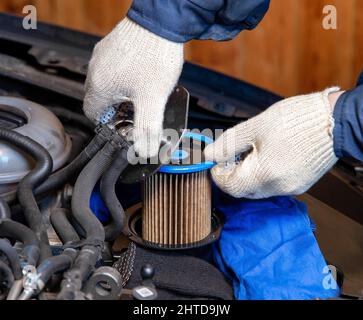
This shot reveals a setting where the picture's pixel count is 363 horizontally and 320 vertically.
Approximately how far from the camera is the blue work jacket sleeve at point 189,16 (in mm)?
944

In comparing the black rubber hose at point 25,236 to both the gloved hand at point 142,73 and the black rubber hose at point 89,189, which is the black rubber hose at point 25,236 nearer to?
the black rubber hose at point 89,189

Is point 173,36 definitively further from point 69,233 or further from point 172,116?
point 69,233

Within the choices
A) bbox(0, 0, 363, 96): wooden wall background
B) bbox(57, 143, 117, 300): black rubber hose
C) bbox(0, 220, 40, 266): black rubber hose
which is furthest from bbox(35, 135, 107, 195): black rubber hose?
bbox(0, 0, 363, 96): wooden wall background

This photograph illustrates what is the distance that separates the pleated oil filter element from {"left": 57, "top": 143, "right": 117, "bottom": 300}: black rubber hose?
8 cm

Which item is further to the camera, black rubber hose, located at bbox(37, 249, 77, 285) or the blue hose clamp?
the blue hose clamp

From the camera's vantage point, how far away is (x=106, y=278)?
0.72 metres

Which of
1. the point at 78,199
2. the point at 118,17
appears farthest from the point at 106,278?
the point at 118,17

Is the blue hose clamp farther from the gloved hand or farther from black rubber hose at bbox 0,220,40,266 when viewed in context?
black rubber hose at bbox 0,220,40,266

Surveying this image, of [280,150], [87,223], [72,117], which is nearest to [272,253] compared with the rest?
[280,150]

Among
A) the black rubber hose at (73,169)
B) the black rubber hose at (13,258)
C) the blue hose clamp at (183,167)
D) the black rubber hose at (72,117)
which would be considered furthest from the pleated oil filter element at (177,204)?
the black rubber hose at (72,117)

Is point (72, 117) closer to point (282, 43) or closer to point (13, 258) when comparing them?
point (13, 258)

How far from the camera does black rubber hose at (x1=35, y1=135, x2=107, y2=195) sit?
37.4 inches

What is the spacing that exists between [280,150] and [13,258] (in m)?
0.40

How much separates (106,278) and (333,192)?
0.57 m
